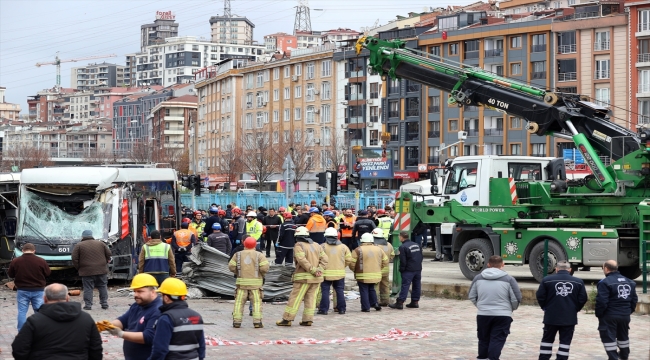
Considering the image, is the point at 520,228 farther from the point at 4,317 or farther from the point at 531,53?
the point at 531,53

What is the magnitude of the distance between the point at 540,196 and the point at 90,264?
9828 millimetres

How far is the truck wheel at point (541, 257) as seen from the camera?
22.2m

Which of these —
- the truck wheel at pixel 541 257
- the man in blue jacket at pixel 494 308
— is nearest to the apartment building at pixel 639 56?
the truck wheel at pixel 541 257

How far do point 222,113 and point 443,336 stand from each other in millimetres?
105547

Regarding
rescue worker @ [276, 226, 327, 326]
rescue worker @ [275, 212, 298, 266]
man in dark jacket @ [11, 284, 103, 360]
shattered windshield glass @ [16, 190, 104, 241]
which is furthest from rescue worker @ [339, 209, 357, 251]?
man in dark jacket @ [11, 284, 103, 360]

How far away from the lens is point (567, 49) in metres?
79.0

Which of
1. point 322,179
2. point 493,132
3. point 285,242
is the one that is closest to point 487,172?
point 285,242

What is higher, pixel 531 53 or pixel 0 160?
pixel 531 53

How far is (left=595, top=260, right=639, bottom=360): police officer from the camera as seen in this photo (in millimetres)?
13211

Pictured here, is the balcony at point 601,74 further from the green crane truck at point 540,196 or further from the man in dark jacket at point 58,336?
the man in dark jacket at point 58,336

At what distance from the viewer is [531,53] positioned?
80.4 meters

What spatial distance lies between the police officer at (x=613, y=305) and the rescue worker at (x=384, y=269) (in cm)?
692

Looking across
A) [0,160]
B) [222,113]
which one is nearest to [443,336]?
[222,113]

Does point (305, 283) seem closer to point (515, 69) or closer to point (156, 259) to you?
point (156, 259)
